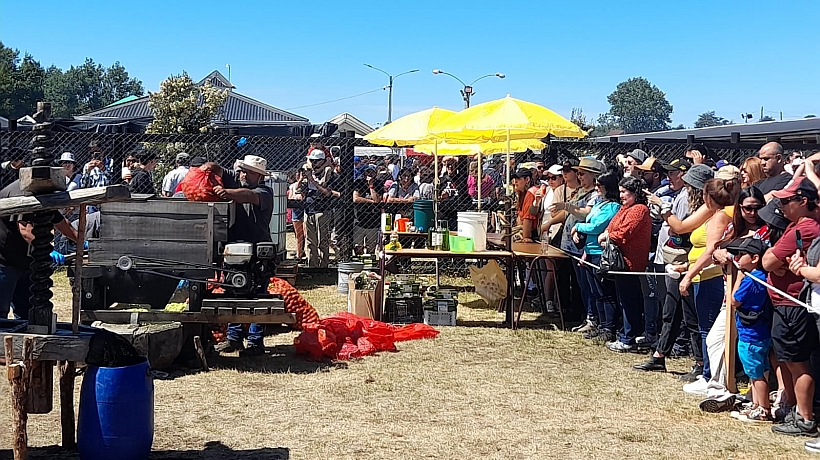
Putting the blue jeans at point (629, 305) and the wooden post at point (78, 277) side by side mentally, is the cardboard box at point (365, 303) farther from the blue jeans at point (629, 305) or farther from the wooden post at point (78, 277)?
the wooden post at point (78, 277)

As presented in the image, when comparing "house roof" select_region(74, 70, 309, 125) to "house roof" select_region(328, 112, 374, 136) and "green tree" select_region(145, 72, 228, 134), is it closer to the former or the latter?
"house roof" select_region(328, 112, 374, 136)

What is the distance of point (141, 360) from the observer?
4984mm

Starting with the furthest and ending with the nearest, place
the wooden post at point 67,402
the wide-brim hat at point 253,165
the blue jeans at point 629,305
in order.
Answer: the blue jeans at point 629,305
the wide-brim hat at point 253,165
the wooden post at point 67,402

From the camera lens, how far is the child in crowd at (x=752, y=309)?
19.4ft

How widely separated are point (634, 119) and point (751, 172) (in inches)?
5682

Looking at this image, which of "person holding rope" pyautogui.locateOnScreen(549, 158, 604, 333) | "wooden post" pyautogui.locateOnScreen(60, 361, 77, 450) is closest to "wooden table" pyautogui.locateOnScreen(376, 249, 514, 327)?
"person holding rope" pyautogui.locateOnScreen(549, 158, 604, 333)

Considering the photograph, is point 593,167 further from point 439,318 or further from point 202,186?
point 202,186

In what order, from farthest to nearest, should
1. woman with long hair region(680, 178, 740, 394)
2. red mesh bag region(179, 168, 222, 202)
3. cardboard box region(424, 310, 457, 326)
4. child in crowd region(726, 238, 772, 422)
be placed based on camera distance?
cardboard box region(424, 310, 457, 326), red mesh bag region(179, 168, 222, 202), woman with long hair region(680, 178, 740, 394), child in crowd region(726, 238, 772, 422)

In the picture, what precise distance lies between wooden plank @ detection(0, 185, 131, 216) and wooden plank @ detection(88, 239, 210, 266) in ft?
8.73

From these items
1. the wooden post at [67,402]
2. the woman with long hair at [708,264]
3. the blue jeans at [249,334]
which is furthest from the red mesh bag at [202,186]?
the woman with long hair at [708,264]

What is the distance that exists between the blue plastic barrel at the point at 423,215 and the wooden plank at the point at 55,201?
6.78m

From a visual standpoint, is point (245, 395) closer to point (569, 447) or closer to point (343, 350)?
point (343, 350)

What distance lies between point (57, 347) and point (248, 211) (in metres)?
3.57

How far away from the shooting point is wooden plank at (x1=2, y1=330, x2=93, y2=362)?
15.0 ft
